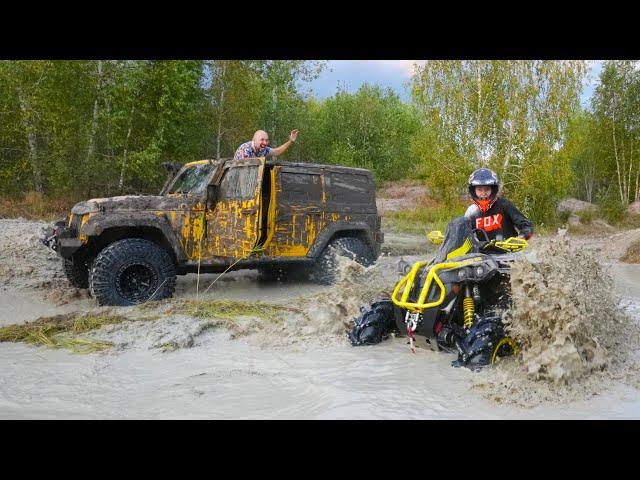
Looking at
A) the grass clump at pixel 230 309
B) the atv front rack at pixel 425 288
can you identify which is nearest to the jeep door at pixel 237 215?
the grass clump at pixel 230 309

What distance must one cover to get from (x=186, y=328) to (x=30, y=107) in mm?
12049

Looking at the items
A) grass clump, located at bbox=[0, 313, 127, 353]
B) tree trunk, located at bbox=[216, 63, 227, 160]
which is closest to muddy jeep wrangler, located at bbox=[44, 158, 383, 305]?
grass clump, located at bbox=[0, 313, 127, 353]

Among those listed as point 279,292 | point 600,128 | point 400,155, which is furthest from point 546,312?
point 400,155

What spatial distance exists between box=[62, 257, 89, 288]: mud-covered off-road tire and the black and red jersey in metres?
5.24

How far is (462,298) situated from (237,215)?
13.0ft

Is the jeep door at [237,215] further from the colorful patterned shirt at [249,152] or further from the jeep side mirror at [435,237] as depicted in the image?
the jeep side mirror at [435,237]

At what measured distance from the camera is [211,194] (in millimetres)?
8562

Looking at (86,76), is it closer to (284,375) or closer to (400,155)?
(284,375)

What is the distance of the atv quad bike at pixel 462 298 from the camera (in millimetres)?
4980

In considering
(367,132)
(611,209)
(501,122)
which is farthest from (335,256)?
(367,132)

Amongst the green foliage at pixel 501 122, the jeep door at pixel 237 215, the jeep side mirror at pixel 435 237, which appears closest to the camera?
the jeep side mirror at pixel 435 237

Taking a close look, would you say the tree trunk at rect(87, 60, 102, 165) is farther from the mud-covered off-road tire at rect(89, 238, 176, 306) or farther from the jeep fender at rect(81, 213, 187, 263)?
the mud-covered off-road tire at rect(89, 238, 176, 306)

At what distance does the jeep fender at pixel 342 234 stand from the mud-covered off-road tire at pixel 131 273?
6.76 ft

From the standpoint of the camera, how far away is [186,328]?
21.4 ft
